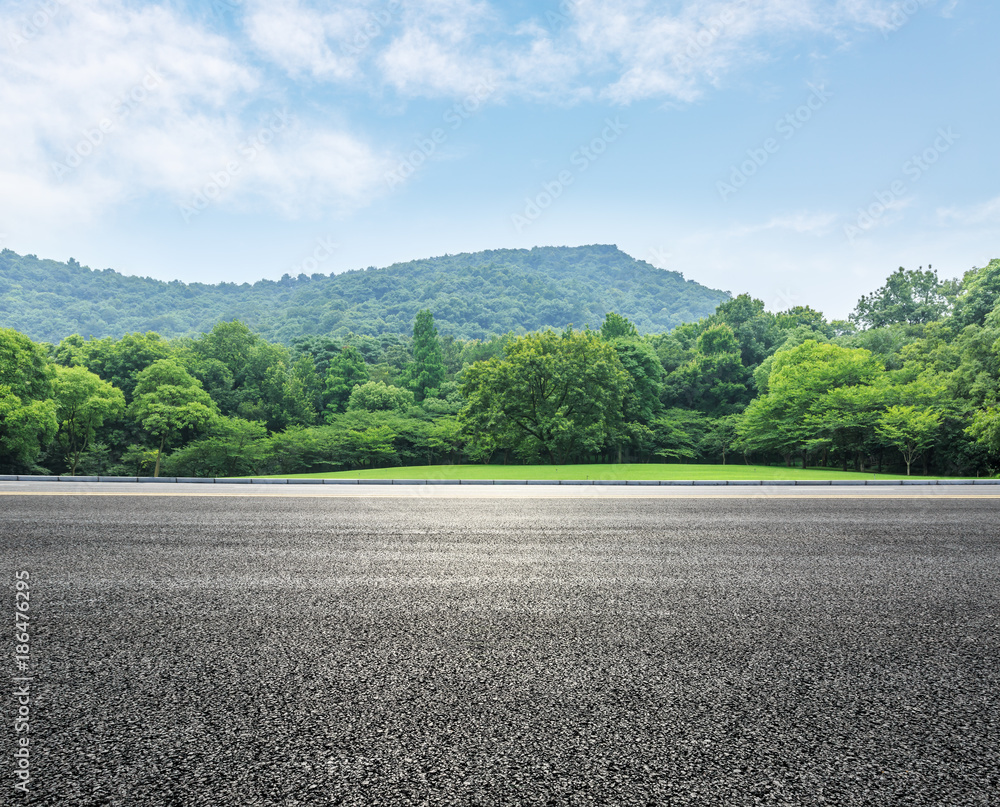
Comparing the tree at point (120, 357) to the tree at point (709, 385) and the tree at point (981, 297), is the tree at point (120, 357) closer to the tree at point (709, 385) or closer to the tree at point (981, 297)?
the tree at point (709, 385)

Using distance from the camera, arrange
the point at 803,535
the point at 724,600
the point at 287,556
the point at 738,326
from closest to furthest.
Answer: the point at 724,600
the point at 287,556
the point at 803,535
the point at 738,326

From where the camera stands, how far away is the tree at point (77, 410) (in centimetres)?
3288

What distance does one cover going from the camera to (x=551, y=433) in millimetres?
Result: 33656

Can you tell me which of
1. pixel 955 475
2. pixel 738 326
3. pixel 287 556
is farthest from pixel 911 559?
pixel 738 326

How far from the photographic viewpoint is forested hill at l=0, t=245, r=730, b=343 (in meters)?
82.7

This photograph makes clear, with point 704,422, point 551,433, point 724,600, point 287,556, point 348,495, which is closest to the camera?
point 724,600

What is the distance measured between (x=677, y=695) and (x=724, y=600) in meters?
1.61

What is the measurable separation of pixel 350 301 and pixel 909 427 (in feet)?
309

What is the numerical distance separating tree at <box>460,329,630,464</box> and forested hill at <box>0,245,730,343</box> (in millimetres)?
47583

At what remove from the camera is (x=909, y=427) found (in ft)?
89.1

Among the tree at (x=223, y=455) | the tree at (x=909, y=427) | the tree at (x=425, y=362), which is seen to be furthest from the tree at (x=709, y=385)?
the tree at (x=223, y=455)

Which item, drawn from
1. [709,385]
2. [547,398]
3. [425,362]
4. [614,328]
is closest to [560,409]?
[547,398]

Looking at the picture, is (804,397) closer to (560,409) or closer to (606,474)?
(560,409)

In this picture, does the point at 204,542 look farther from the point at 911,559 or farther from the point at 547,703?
the point at 911,559
